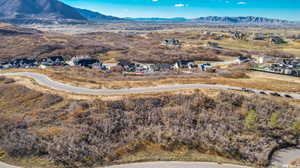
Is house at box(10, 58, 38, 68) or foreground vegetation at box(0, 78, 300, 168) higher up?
house at box(10, 58, 38, 68)

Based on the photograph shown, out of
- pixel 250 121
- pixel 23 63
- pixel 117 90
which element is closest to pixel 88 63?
pixel 23 63

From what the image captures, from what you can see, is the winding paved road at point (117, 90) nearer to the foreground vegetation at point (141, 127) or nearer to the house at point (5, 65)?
the foreground vegetation at point (141, 127)

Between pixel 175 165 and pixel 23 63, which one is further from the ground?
pixel 23 63

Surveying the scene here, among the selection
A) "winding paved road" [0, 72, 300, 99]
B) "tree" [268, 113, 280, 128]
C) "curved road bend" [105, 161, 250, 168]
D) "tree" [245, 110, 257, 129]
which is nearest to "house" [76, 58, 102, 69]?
"winding paved road" [0, 72, 300, 99]

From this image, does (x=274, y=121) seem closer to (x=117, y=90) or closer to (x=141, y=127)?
(x=141, y=127)

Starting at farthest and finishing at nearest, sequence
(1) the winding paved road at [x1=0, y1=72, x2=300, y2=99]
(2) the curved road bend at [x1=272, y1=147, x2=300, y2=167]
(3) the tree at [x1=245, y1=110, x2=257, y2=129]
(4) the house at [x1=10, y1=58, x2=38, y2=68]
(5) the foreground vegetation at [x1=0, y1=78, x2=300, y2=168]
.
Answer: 1. (4) the house at [x1=10, y1=58, x2=38, y2=68]
2. (1) the winding paved road at [x1=0, y1=72, x2=300, y2=99]
3. (3) the tree at [x1=245, y1=110, x2=257, y2=129]
4. (2) the curved road bend at [x1=272, y1=147, x2=300, y2=167]
5. (5) the foreground vegetation at [x1=0, y1=78, x2=300, y2=168]

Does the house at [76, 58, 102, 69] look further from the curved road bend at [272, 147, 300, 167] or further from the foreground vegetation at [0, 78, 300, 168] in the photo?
the curved road bend at [272, 147, 300, 167]

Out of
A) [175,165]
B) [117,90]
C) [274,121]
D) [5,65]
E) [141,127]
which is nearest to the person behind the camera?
[175,165]

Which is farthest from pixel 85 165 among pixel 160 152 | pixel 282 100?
pixel 282 100

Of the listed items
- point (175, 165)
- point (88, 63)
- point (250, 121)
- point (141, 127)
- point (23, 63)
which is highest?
point (23, 63)
